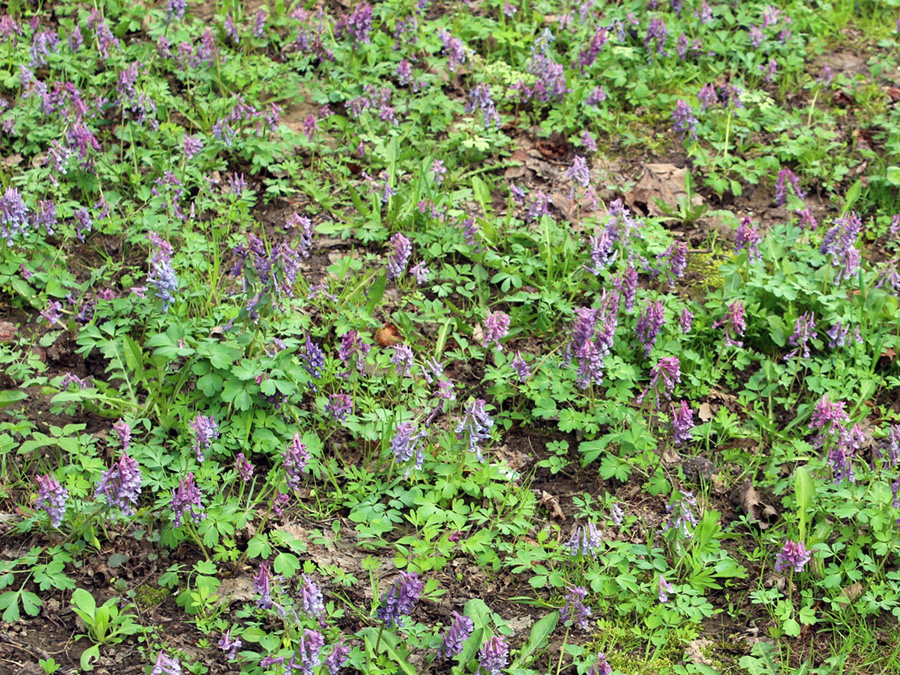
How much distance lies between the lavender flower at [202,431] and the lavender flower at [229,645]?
0.73m

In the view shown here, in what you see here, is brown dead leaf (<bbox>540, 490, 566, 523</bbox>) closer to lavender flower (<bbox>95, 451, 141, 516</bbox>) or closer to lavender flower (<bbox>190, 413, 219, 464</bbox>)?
lavender flower (<bbox>190, 413, 219, 464</bbox>)

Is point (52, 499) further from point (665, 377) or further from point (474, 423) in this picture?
point (665, 377)

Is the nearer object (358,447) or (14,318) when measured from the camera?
(358,447)

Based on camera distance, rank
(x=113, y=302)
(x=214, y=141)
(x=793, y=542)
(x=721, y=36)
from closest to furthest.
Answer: (x=793, y=542)
(x=113, y=302)
(x=214, y=141)
(x=721, y=36)

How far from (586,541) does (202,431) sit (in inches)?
61.3

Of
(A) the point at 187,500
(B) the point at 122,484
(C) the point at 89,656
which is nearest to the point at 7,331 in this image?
(B) the point at 122,484

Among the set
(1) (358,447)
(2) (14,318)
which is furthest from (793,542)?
(2) (14,318)

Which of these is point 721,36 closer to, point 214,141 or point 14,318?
point 214,141

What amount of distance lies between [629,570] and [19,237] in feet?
11.3

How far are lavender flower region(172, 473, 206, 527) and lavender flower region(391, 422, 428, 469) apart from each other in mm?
771

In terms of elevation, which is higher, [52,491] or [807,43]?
[807,43]

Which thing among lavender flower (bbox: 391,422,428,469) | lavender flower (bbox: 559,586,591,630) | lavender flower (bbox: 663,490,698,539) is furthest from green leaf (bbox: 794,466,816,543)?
lavender flower (bbox: 391,422,428,469)

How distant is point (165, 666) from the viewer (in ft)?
9.29

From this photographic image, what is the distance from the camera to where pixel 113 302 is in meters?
4.23
